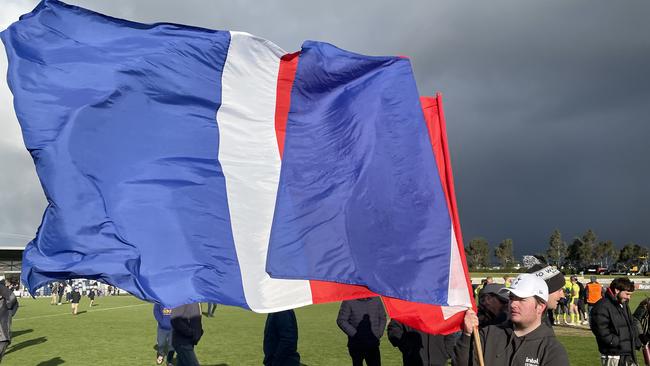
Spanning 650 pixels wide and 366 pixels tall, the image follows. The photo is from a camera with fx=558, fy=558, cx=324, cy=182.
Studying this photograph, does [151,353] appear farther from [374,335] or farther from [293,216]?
[293,216]

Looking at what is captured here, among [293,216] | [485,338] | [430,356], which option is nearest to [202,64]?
[293,216]

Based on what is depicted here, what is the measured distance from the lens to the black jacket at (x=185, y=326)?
9109 millimetres

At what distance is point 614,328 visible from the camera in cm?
823

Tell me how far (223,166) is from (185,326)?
4790 mm

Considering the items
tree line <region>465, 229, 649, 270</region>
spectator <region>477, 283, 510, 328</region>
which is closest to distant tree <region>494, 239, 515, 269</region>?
tree line <region>465, 229, 649, 270</region>

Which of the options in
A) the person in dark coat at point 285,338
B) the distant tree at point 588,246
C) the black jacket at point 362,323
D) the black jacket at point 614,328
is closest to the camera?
the person in dark coat at point 285,338

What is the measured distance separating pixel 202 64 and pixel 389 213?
89.5 inches

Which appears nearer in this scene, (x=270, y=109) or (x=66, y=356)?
(x=270, y=109)

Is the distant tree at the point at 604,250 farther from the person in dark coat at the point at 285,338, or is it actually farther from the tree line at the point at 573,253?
the person in dark coat at the point at 285,338

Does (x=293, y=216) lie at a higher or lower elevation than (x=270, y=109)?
lower

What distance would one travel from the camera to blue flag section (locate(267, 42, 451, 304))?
455 centimetres

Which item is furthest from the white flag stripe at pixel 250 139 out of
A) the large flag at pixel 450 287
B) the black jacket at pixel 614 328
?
the black jacket at pixel 614 328

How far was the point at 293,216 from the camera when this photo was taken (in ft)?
15.8

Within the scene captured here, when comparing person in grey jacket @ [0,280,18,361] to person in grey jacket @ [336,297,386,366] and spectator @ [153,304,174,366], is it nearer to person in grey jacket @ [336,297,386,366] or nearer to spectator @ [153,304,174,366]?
spectator @ [153,304,174,366]
